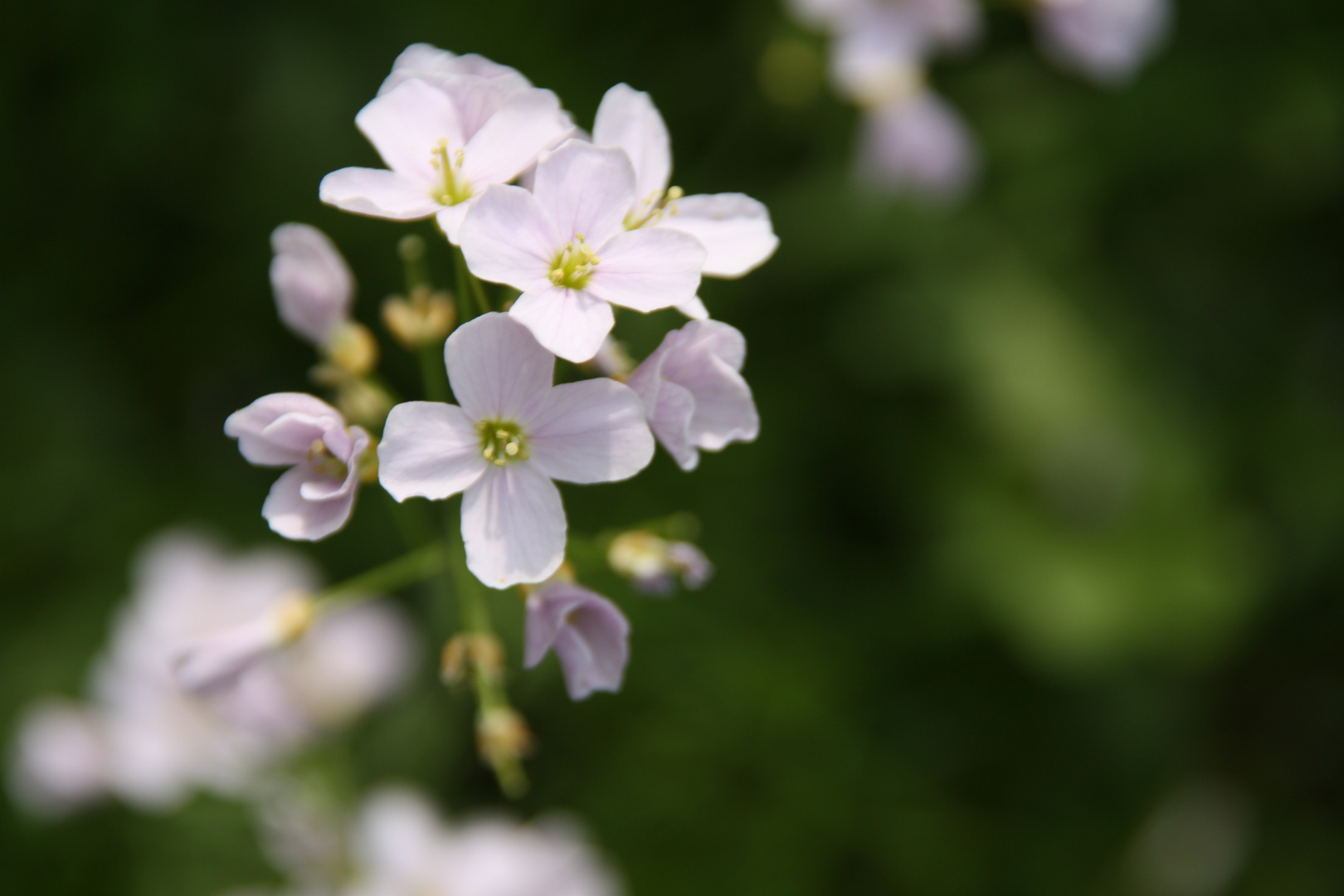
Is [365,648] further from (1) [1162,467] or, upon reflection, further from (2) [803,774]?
(1) [1162,467]

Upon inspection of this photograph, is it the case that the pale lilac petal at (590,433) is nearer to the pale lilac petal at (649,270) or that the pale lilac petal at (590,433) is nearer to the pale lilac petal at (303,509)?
the pale lilac petal at (649,270)

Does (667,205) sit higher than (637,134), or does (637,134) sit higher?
(637,134)

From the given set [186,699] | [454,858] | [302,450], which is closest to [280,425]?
[302,450]

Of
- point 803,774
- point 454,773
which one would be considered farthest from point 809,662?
point 454,773

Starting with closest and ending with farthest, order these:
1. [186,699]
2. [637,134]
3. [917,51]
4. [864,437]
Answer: [637,134] < [186,699] < [917,51] < [864,437]

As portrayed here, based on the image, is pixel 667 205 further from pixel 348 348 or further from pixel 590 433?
pixel 348 348
